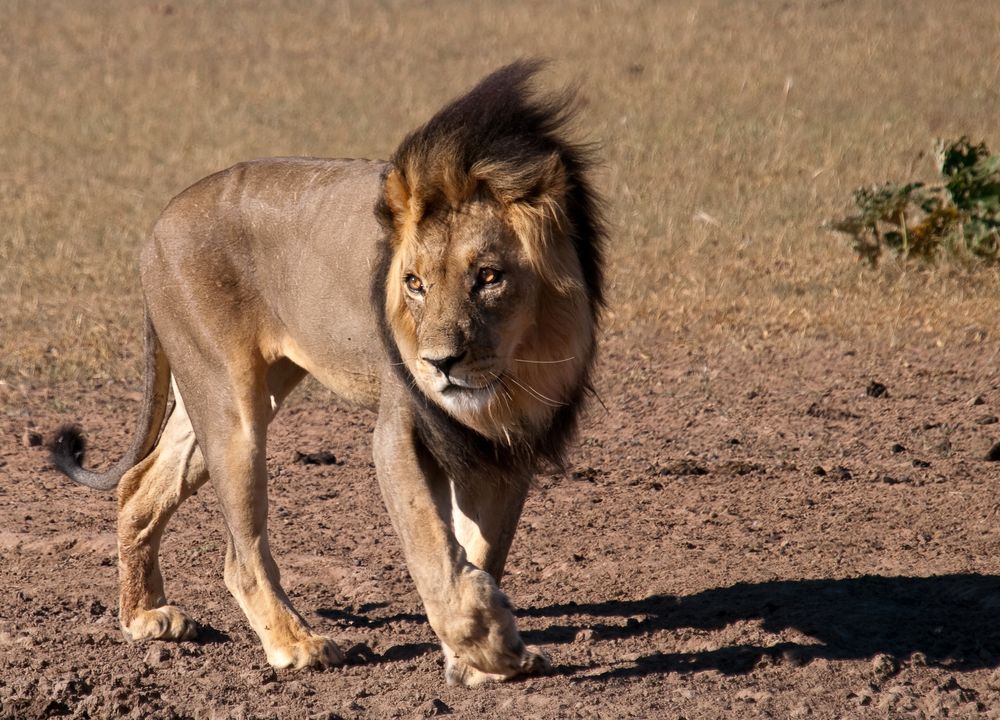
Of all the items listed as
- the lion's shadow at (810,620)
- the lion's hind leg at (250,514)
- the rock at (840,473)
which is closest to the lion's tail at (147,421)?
the lion's hind leg at (250,514)

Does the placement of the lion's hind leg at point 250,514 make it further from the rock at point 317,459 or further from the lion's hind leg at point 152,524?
the rock at point 317,459

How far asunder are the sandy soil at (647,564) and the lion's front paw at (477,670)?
1.4 inches

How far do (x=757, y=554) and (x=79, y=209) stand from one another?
7.95 meters

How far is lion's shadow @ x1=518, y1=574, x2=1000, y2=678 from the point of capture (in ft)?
13.6

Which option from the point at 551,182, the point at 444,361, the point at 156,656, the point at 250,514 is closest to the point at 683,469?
the point at 250,514

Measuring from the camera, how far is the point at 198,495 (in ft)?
20.1

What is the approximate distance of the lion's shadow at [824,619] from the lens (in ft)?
13.6

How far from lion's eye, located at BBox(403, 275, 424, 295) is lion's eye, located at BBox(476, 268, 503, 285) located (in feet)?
0.48

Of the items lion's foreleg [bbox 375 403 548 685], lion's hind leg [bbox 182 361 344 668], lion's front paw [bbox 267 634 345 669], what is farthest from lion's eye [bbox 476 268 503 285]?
lion's front paw [bbox 267 634 345 669]

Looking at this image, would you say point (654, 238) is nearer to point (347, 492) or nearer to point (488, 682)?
point (347, 492)

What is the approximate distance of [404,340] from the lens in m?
3.81

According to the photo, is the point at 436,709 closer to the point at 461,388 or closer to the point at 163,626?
the point at 461,388

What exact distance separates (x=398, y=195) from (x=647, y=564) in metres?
1.87

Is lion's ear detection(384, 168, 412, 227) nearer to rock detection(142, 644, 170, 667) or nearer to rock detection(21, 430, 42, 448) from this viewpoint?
rock detection(142, 644, 170, 667)
